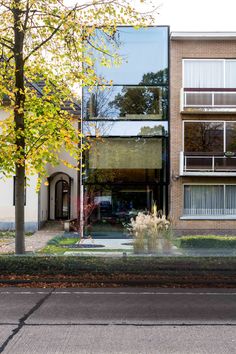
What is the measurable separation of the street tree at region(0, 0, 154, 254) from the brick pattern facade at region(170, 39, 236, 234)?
10.8m

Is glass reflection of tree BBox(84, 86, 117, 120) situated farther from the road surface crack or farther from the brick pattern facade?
the road surface crack

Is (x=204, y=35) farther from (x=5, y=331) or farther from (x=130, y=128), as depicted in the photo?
(x=5, y=331)

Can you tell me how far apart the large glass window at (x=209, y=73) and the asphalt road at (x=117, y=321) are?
51.9 feet

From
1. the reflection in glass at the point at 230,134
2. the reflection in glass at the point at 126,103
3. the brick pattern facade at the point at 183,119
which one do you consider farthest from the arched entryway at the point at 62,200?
the reflection in glass at the point at 230,134

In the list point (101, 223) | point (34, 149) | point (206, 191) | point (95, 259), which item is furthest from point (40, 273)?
point (206, 191)

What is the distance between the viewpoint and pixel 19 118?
13281 mm

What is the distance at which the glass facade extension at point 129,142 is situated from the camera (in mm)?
23969

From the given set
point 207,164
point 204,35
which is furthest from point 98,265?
point 204,35

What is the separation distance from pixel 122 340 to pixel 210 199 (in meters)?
18.7

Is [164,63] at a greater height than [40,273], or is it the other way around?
[164,63]

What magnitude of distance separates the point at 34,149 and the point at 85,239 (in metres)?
9.81

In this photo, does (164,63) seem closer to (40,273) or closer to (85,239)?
(85,239)

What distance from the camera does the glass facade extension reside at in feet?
78.6

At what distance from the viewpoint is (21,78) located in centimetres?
1343
